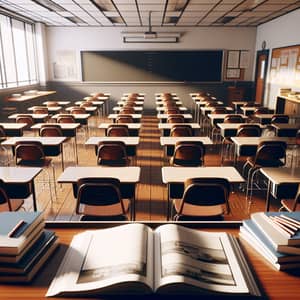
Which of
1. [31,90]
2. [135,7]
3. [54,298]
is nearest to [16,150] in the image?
[54,298]

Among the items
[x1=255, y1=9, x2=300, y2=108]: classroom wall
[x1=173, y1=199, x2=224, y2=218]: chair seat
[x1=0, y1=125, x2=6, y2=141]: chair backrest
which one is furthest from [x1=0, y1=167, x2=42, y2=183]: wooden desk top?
[x1=255, y1=9, x2=300, y2=108]: classroom wall

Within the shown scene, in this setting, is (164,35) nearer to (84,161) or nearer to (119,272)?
(84,161)

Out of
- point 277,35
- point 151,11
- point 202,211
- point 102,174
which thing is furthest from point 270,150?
point 277,35

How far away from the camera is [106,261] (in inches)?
39.4

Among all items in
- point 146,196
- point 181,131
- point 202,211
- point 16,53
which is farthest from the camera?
point 16,53

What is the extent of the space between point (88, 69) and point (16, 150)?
907 centimetres

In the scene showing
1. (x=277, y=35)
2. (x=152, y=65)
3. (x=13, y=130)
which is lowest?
(x=13, y=130)

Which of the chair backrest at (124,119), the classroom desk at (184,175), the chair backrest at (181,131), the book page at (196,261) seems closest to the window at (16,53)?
the chair backrest at (124,119)

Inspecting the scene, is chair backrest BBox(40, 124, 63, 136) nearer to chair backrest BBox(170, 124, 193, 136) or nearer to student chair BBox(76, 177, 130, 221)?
chair backrest BBox(170, 124, 193, 136)

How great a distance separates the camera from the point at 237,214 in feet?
13.2

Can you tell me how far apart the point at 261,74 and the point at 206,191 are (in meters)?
10.4

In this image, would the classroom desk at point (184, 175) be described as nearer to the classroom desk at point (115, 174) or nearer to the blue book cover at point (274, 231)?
the classroom desk at point (115, 174)

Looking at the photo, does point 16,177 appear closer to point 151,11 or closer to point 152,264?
point 152,264

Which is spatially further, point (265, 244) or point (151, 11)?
point (151, 11)
